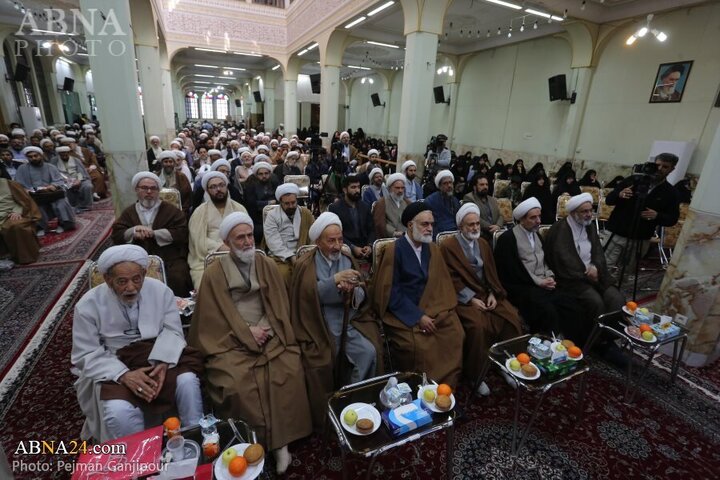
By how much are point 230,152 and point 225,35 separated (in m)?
7.63

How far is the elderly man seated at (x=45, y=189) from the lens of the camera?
5.54 m

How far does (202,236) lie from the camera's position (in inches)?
138

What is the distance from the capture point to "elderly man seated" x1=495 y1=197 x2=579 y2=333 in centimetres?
302

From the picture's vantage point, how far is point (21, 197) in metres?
4.66

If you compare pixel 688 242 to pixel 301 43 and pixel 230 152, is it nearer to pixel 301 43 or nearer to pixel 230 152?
pixel 230 152

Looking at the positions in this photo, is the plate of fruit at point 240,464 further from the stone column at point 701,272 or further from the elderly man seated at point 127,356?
the stone column at point 701,272

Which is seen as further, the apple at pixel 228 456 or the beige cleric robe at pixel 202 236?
the beige cleric robe at pixel 202 236

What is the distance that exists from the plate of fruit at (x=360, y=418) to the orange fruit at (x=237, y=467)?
0.48 meters

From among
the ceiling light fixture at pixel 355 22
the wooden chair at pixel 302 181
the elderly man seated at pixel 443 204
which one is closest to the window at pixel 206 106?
the ceiling light fixture at pixel 355 22

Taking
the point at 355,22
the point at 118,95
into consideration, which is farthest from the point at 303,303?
the point at 355,22

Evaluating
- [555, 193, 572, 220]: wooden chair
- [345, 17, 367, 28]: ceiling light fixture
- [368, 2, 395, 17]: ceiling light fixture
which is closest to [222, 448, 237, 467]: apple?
[555, 193, 572, 220]: wooden chair

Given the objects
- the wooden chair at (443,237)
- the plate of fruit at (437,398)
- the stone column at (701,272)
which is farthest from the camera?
the wooden chair at (443,237)

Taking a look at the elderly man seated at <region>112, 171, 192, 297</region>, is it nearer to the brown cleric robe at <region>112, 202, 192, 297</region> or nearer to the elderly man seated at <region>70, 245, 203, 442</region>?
the brown cleric robe at <region>112, 202, 192, 297</region>

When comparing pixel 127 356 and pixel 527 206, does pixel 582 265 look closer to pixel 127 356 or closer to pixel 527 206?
pixel 527 206
